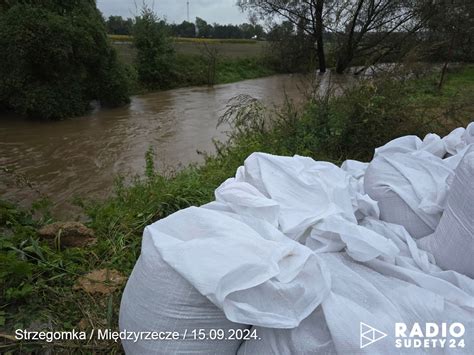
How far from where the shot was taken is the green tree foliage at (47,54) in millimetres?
8648

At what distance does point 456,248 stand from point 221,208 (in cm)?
92

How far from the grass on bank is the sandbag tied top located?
0.59 meters

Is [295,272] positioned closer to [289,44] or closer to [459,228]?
[459,228]

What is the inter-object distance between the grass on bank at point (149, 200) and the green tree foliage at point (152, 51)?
1031 centimetres

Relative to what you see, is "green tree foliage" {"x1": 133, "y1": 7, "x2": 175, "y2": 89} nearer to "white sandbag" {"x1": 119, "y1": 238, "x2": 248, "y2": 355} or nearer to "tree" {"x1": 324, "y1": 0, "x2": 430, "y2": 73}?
"tree" {"x1": 324, "y1": 0, "x2": 430, "y2": 73}

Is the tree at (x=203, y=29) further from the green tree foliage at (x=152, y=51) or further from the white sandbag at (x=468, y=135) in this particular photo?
the white sandbag at (x=468, y=135)

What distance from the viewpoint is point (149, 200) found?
8.76ft

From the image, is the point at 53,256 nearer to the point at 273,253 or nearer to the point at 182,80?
the point at 273,253

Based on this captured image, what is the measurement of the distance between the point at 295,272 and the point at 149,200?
71.0 inches

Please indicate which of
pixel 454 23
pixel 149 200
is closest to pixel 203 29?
pixel 454 23

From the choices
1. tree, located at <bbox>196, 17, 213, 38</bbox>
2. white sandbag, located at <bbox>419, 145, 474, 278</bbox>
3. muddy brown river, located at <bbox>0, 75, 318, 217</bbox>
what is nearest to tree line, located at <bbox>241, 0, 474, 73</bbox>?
muddy brown river, located at <bbox>0, 75, 318, 217</bbox>

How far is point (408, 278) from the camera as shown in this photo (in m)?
1.24

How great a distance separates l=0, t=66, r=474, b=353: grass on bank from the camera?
1.49m

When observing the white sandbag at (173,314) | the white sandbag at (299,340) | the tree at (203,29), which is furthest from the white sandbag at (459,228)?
the tree at (203,29)
